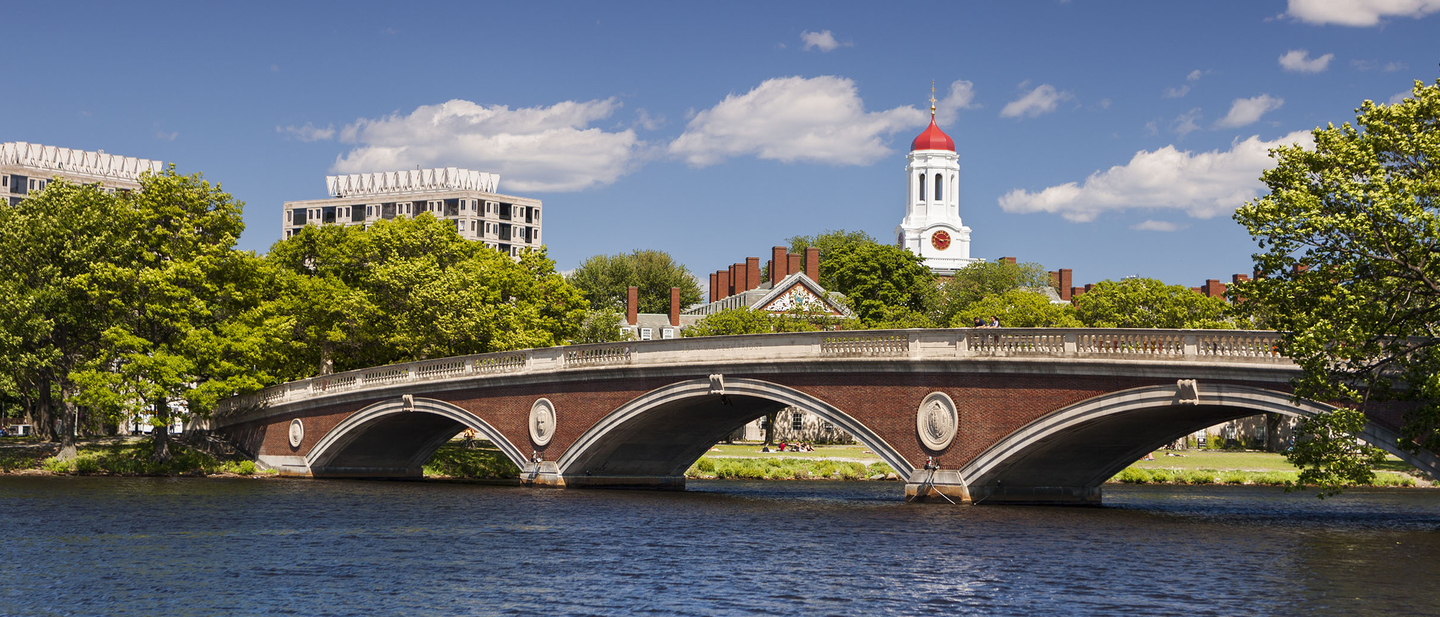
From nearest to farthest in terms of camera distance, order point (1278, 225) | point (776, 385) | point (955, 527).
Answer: point (1278, 225) → point (955, 527) → point (776, 385)

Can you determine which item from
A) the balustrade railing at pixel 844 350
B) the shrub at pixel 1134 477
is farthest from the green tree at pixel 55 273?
the shrub at pixel 1134 477

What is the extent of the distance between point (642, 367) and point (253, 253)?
24492 mm

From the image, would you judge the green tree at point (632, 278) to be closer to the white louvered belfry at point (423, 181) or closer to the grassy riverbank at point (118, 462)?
the white louvered belfry at point (423, 181)

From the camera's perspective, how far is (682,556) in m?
29.3

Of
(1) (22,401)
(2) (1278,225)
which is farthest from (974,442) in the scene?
(1) (22,401)

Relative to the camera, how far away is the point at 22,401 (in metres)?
88.0

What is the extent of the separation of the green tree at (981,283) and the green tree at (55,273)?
5550 cm

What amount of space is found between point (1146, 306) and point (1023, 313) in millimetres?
8738

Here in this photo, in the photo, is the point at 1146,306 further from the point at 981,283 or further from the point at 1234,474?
the point at 981,283

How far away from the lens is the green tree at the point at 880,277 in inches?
4154

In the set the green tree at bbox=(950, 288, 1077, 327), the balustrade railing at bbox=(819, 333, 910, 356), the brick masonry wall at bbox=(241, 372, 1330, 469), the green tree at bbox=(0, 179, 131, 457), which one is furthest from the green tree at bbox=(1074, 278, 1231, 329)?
the green tree at bbox=(0, 179, 131, 457)

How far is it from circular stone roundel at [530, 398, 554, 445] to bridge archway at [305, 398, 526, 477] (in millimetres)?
1174

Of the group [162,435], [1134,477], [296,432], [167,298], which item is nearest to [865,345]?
[1134,477]

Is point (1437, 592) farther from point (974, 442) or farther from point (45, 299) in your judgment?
point (45, 299)
